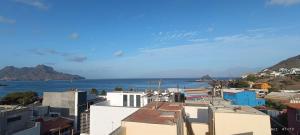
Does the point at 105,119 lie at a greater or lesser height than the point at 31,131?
greater

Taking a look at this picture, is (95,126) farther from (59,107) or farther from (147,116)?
(59,107)

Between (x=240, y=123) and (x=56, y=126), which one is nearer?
(x=240, y=123)

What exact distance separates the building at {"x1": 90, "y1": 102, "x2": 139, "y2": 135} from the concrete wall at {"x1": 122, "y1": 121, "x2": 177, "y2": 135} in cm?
1172

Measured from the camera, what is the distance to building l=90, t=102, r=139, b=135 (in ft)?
75.5

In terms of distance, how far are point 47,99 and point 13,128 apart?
1709cm

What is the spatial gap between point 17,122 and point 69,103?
14.1 m

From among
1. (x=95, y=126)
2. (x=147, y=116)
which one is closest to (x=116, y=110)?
(x=95, y=126)

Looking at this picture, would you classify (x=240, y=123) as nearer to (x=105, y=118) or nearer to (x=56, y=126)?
(x=105, y=118)

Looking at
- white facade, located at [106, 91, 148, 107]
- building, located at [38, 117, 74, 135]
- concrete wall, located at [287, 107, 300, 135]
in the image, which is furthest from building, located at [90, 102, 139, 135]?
concrete wall, located at [287, 107, 300, 135]

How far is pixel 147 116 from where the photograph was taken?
12797 mm

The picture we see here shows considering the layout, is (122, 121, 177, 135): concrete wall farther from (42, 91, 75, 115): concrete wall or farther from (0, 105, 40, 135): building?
(42, 91, 75, 115): concrete wall

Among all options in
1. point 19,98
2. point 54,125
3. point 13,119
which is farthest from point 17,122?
point 19,98

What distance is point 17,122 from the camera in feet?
72.4

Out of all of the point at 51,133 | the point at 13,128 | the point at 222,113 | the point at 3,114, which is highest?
the point at 222,113
